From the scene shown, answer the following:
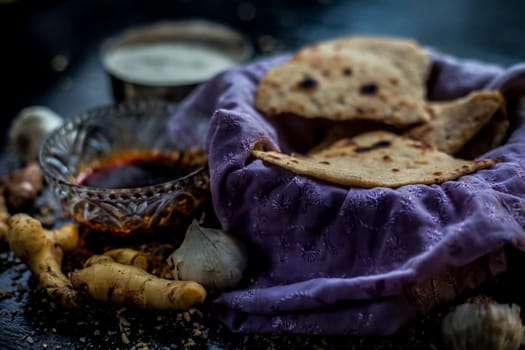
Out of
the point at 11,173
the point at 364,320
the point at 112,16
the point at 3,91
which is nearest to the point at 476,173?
the point at 364,320

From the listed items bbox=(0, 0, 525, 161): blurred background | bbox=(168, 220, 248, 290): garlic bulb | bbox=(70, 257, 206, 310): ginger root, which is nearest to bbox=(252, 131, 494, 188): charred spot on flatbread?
bbox=(168, 220, 248, 290): garlic bulb

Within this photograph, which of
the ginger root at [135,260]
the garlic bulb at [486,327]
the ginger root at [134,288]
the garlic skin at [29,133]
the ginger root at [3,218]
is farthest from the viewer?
the garlic skin at [29,133]

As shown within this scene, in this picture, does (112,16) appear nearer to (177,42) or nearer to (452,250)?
(177,42)

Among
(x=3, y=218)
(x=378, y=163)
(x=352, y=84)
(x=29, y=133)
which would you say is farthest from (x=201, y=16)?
(x=378, y=163)

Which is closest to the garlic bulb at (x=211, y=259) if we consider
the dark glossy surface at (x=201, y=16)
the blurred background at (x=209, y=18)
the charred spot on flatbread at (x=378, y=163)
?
the charred spot on flatbread at (x=378, y=163)

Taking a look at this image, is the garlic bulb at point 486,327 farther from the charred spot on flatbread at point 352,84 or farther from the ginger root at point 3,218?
the ginger root at point 3,218

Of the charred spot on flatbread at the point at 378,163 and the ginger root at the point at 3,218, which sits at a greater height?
the charred spot on flatbread at the point at 378,163

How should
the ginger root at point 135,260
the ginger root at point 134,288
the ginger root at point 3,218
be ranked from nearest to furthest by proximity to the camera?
the ginger root at point 134,288 → the ginger root at point 135,260 → the ginger root at point 3,218
